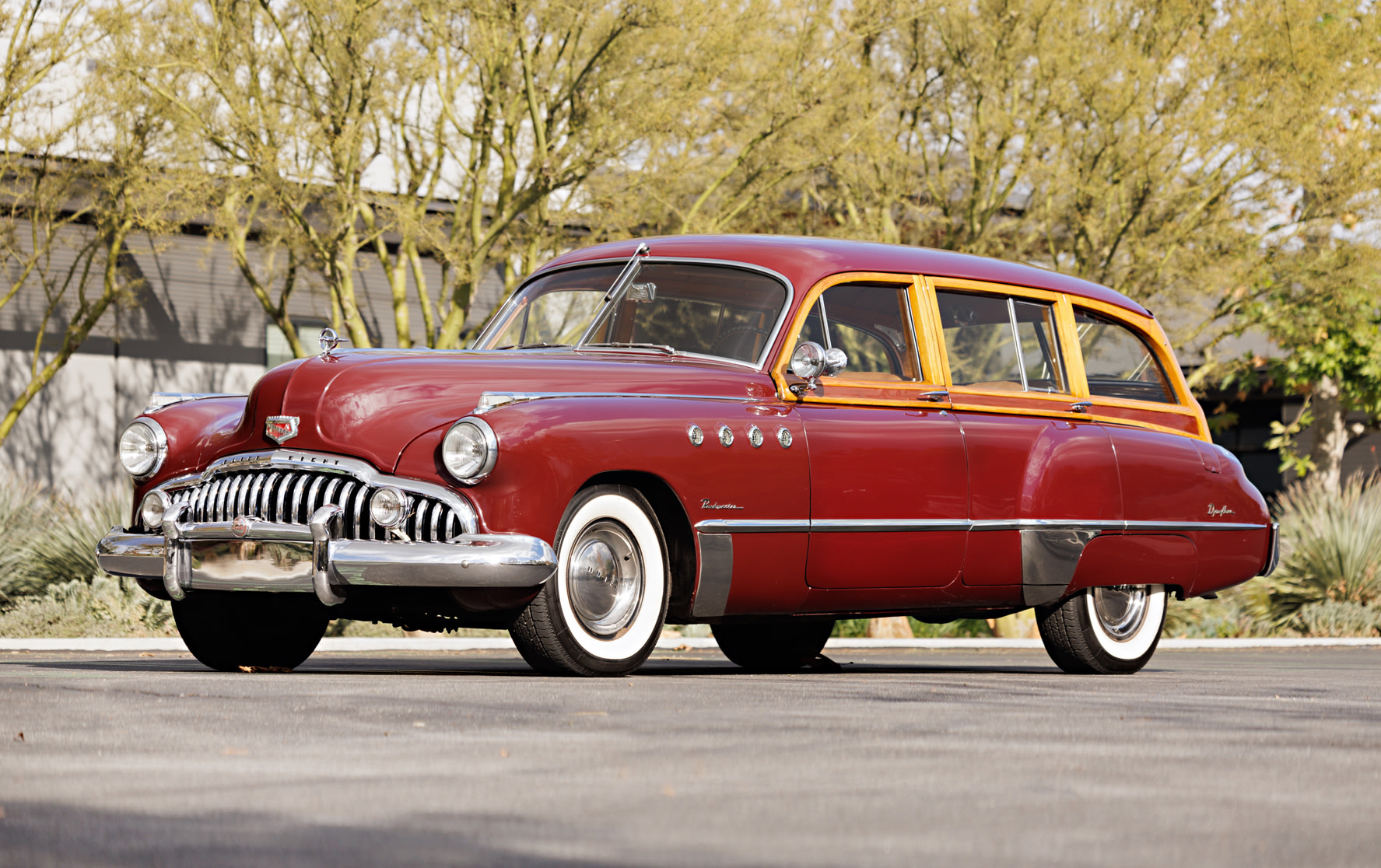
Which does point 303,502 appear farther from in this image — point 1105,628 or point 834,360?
point 1105,628

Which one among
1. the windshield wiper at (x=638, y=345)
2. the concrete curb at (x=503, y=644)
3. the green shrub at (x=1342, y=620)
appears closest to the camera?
the windshield wiper at (x=638, y=345)

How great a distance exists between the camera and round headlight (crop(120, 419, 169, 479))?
8047 mm

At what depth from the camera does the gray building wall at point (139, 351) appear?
2427 cm

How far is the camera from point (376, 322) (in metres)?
26.9

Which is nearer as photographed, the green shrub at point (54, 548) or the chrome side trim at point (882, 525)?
the chrome side trim at point (882, 525)

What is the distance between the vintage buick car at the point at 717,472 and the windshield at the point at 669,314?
0.01m

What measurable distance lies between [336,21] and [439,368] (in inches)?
469

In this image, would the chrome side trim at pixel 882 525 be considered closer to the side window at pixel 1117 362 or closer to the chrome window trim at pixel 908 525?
the chrome window trim at pixel 908 525

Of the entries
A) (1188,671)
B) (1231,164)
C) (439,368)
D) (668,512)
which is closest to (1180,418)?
(1188,671)

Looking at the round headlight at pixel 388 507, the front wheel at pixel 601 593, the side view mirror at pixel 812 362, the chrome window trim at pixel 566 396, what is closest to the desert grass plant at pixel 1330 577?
the side view mirror at pixel 812 362

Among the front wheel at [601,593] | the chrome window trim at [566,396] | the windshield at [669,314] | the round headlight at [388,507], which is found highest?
the windshield at [669,314]

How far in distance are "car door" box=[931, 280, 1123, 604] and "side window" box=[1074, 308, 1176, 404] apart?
273 mm

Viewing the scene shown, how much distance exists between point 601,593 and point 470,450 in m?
0.85

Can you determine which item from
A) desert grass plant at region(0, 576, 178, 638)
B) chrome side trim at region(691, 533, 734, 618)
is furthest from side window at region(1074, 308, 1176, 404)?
desert grass plant at region(0, 576, 178, 638)
